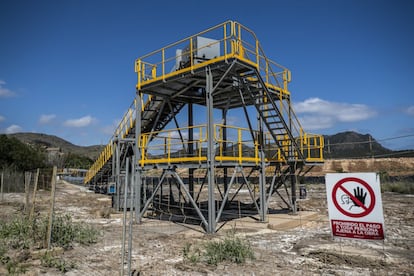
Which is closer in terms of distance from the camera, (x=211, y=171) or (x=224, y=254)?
(x=224, y=254)

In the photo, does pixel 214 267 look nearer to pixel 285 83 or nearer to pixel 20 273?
pixel 20 273

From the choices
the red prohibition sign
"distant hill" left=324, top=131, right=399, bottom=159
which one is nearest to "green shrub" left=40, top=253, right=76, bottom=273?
the red prohibition sign

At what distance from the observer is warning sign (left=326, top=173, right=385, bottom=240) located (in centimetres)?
469

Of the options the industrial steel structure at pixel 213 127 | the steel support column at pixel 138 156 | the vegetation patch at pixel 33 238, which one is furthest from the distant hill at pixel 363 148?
the vegetation patch at pixel 33 238

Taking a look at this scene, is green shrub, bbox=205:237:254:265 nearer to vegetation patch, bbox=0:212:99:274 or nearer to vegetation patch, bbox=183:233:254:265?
vegetation patch, bbox=183:233:254:265

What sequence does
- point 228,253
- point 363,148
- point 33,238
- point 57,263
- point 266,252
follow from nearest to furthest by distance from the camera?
1. point 57,263
2. point 228,253
3. point 266,252
4. point 33,238
5. point 363,148

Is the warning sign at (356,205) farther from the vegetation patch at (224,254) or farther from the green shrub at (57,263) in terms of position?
the green shrub at (57,263)

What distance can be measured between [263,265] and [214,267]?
1255 mm

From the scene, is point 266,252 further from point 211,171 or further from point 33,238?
point 33,238

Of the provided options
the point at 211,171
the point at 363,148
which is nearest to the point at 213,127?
the point at 211,171

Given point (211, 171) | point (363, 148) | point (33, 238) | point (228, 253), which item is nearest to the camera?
point (228, 253)

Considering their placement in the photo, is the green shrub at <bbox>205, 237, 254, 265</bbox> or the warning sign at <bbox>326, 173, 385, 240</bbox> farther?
A: the green shrub at <bbox>205, 237, 254, 265</bbox>

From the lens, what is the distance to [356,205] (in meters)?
4.89

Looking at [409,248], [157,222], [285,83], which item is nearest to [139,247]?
[157,222]
